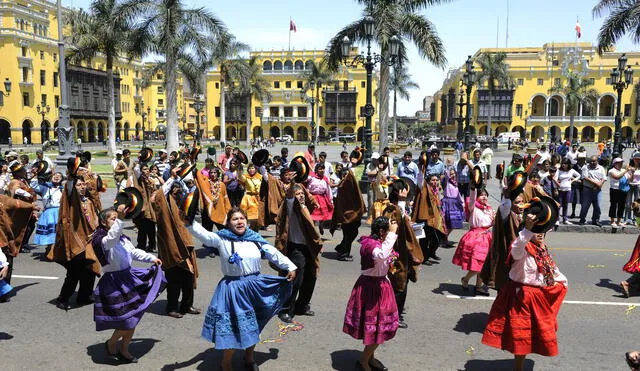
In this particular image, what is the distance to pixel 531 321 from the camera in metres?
4.67

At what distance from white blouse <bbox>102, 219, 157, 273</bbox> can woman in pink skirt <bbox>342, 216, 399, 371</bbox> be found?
2.06 m

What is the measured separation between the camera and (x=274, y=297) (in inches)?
195

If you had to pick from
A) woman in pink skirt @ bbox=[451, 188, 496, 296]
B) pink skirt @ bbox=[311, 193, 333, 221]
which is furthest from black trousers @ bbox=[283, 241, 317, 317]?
pink skirt @ bbox=[311, 193, 333, 221]

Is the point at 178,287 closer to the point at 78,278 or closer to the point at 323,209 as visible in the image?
the point at 78,278

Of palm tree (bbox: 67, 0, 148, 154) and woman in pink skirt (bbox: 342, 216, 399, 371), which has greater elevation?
palm tree (bbox: 67, 0, 148, 154)

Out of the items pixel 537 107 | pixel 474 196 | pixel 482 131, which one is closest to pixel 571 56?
pixel 537 107

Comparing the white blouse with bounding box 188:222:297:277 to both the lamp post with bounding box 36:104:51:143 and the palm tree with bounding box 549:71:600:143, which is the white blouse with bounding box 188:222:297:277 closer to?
the lamp post with bounding box 36:104:51:143

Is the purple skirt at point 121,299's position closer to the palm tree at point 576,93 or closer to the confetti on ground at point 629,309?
the confetti on ground at point 629,309

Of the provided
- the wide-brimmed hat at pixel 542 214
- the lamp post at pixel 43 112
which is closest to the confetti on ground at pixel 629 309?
the wide-brimmed hat at pixel 542 214

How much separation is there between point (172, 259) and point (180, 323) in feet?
2.71

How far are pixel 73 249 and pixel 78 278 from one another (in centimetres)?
44

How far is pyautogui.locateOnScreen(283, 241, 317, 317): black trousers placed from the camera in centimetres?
641

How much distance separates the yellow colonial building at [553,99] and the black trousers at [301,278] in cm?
8394

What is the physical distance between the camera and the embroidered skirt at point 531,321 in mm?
4629
